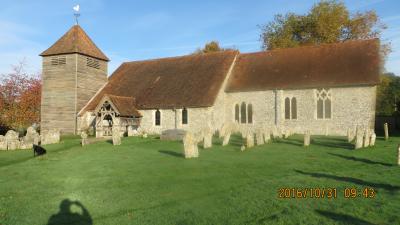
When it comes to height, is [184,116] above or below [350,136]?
above

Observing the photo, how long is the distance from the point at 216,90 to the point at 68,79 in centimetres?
1386

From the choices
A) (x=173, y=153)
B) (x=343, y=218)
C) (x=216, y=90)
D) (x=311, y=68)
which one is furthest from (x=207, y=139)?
(x=311, y=68)

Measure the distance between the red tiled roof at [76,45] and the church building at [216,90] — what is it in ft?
0.35

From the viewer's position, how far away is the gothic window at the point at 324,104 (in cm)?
2705

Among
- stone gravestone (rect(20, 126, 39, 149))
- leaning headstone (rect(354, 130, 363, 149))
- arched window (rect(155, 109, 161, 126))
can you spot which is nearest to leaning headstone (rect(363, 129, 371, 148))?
leaning headstone (rect(354, 130, 363, 149))

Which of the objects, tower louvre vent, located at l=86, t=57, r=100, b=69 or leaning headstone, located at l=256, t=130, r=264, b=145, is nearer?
leaning headstone, located at l=256, t=130, r=264, b=145

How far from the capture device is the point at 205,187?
32.1 feet

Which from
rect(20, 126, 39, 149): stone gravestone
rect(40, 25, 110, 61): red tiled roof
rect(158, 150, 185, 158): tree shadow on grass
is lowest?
rect(158, 150, 185, 158): tree shadow on grass

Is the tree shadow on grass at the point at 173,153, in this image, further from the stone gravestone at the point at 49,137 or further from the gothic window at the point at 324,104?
the gothic window at the point at 324,104

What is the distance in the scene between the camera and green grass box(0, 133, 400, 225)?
738 cm

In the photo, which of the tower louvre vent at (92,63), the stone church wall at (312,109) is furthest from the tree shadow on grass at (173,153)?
the tower louvre vent at (92,63)

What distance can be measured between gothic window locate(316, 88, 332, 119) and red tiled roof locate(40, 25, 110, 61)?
2055 centimetres

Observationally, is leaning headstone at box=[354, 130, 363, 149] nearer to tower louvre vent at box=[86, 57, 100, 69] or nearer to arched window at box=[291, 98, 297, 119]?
arched window at box=[291, 98, 297, 119]

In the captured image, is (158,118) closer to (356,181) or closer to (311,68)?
(311,68)
